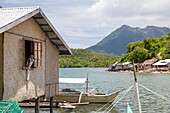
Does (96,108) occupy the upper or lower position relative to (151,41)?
lower

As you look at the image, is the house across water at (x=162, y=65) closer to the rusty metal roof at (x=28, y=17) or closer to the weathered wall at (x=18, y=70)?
the rusty metal roof at (x=28, y=17)

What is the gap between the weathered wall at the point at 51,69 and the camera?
16617 millimetres

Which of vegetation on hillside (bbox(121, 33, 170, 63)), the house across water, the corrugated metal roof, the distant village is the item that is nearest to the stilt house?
the distant village

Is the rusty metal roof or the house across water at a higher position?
the house across water

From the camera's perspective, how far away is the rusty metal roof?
39.4 feet

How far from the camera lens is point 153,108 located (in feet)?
97.5

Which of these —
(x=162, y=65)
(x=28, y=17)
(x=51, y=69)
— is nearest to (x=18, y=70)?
(x=28, y=17)

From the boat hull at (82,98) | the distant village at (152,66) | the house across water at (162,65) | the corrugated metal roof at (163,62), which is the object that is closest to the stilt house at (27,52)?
the boat hull at (82,98)

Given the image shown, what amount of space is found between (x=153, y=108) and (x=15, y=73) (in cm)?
1940

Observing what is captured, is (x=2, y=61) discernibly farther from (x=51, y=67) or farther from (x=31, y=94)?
(x=51, y=67)

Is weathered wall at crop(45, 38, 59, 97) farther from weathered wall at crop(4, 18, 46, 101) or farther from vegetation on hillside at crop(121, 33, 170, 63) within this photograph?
vegetation on hillside at crop(121, 33, 170, 63)

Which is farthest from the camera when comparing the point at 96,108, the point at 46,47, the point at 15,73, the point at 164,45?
the point at 164,45

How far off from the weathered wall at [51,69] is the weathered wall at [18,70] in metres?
1.07

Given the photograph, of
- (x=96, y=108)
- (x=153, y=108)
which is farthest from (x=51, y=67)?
(x=153, y=108)
